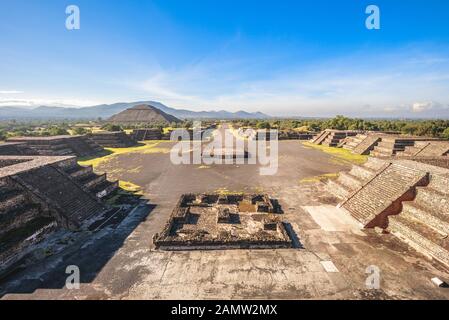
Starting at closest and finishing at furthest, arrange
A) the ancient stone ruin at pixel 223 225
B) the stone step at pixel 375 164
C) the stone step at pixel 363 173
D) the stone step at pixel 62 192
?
1. the ancient stone ruin at pixel 223 225
2. the stone step at pixel 62 192
3. the stone step at pixel 363 173
4. the stone step at pixel 375 164

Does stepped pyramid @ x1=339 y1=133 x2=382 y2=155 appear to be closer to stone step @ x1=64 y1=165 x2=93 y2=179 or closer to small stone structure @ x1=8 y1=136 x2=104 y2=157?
stone step @ x1=64 y1=165 x2=93 y2=179

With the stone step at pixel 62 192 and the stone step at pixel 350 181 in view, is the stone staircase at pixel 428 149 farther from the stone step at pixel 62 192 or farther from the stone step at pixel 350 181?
the stone step at pixel 62 192

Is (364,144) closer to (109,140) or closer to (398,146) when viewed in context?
(398,146)

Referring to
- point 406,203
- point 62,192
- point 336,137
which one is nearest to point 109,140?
point 62,192

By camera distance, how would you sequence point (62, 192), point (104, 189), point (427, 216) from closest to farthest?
point (427, 216), point (62, 192), point (104, 189)

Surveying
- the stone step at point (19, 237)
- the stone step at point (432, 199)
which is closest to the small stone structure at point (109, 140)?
the stone step at point (19, 237)
